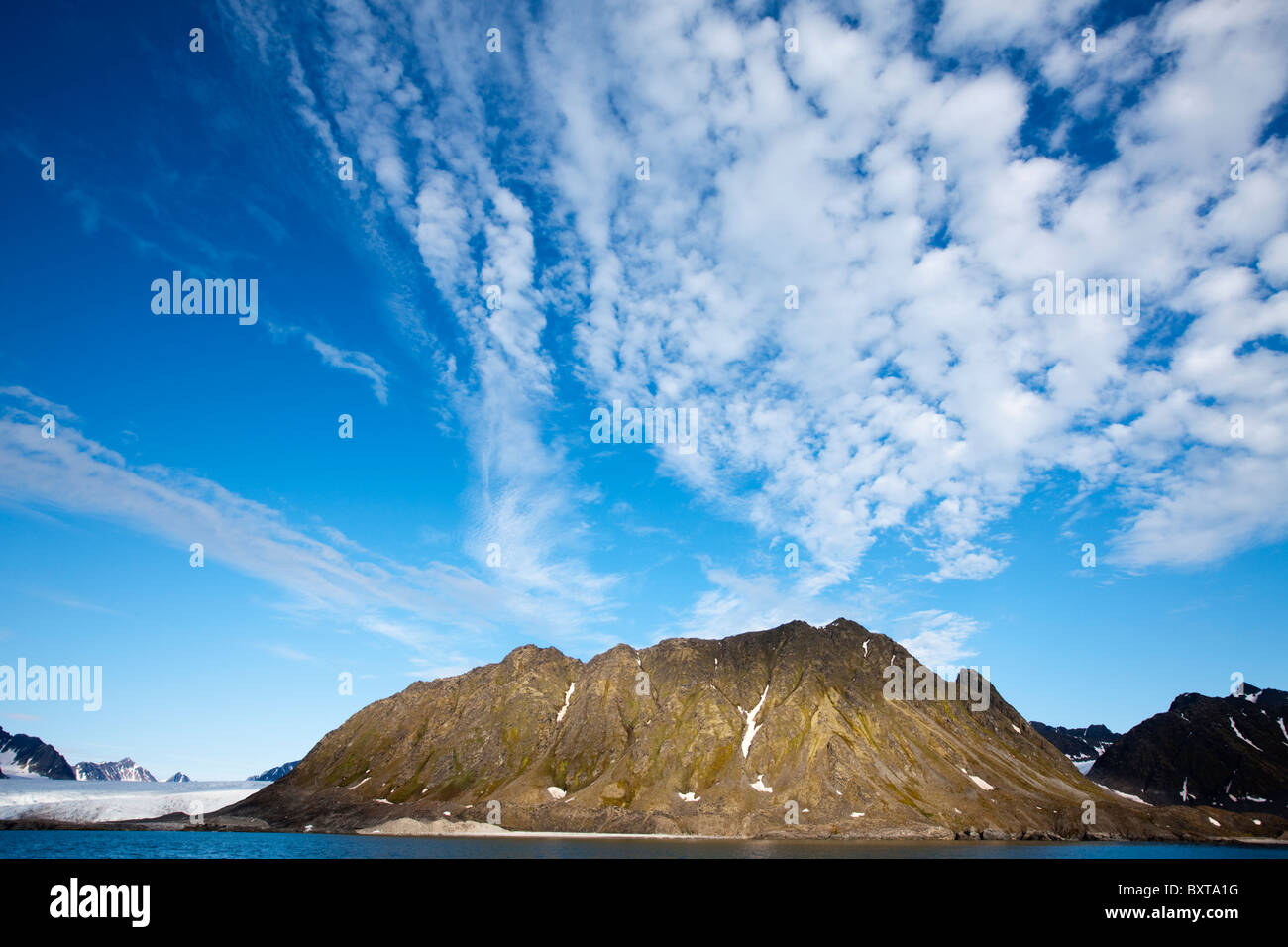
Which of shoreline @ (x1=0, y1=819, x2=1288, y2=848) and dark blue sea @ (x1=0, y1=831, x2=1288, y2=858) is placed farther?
shoreline @ (x1=0, y1=819, x2=1288, y2=848)

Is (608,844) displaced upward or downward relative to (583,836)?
upward

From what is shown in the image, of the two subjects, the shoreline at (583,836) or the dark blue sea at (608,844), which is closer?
the dark blue sea at (608,844)

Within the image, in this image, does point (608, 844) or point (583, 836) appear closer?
point (608, 844)

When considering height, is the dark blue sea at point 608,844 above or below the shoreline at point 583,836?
above

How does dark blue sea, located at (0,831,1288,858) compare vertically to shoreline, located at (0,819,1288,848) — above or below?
above

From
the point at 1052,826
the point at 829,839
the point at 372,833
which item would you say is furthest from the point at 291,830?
the point at 1052,826
